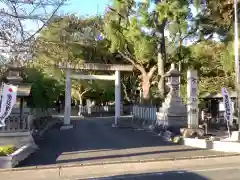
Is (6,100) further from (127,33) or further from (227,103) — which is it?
(127,33)

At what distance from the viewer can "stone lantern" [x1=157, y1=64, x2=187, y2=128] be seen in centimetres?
2286

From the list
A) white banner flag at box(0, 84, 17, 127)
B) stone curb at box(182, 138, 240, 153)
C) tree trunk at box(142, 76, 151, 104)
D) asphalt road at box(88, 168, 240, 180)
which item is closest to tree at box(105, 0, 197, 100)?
tree trunk at box(142, 76, 151, 104)

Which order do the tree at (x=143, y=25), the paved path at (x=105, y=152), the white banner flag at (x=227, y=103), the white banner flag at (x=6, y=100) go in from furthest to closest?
the tree at (x=143, y=25)
the white banner flag at (x=227, y=103)
the white banner flag at (x=6, y=100)
the paved path at (x=105, y=152)

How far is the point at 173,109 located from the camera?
23.2m

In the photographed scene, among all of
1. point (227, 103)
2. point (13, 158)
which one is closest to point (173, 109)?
point (227, 103)

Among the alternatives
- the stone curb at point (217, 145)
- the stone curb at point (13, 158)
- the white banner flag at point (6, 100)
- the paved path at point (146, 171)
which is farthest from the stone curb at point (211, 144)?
the white banner flag at point (6, 100)

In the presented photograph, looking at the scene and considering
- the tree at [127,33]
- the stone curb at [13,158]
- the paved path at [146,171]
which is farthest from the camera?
the tree at [127,33]

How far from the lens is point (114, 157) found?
14.0m

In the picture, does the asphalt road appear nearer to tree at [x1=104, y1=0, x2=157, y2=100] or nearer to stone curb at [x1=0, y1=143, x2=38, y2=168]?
stone curb at [x1=0, y1=143, x2=38, y2=168]

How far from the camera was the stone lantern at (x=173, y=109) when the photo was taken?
22.9 meters

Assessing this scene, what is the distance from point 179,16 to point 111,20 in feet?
20.8

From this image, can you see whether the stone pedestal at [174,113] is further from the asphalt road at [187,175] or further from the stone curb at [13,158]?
the asphalt road at [187,175]

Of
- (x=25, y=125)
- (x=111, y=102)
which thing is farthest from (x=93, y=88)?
(x=25, y=125)

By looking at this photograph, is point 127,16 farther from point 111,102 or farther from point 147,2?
point 111,102
